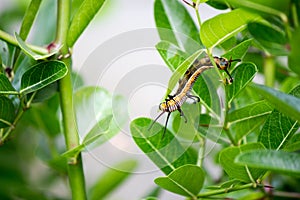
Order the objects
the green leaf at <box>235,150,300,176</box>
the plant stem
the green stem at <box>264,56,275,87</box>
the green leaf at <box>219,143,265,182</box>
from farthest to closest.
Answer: the green stem at <box>264,56,275,87</box>
the plant stem
the green leaf at <box>219,143,265,182</box>
the green leaf at <box>235,150,300,176</box>

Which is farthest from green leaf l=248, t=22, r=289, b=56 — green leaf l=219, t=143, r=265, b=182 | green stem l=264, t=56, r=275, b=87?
green stem l=264, t=56, r=275, b=87

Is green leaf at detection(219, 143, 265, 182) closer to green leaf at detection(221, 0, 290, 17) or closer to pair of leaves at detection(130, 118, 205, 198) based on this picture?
pair of leaves at detection(130, 118, 205, 198)

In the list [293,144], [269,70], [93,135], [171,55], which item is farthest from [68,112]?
[269,70]

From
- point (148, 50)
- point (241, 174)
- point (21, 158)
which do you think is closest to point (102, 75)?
point (148, 50)

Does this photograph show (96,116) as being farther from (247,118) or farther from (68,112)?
(247,118)

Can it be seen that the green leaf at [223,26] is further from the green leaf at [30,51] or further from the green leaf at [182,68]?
the green leaf at [30,51]

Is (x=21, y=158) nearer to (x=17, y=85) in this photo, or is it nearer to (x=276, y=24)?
(x=17, y=85)
